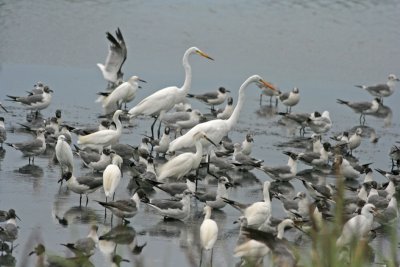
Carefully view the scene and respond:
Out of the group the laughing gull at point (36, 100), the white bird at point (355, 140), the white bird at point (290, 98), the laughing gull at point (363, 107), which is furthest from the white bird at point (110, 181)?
the laughing gull at point (363, 107)

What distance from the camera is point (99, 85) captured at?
22688 mm

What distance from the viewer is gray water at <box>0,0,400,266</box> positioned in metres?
12.4

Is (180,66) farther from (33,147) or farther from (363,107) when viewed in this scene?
(33,147)

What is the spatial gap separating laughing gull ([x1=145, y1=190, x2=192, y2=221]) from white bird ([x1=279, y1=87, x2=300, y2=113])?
8739mm

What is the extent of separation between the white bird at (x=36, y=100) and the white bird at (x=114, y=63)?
3.78 m

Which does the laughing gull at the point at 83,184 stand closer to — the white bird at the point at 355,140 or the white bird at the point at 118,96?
the white bird at the point at 355,140

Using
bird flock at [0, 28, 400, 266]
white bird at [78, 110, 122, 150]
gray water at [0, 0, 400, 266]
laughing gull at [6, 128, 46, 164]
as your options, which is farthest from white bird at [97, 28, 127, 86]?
laughing gull at [6, 128, 46, 164]

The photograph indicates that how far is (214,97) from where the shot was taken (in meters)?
20.8

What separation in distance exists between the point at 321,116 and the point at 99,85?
599cm

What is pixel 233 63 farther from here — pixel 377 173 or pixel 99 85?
Answer: pixel 377 173

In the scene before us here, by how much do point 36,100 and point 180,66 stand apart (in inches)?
260

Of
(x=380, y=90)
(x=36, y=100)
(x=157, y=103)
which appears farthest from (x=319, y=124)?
(x=36, y=100)

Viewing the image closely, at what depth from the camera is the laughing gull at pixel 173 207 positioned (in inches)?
482

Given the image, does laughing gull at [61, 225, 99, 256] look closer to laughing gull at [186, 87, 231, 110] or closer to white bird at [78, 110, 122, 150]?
white bird at [78, 110, 122, 150]
